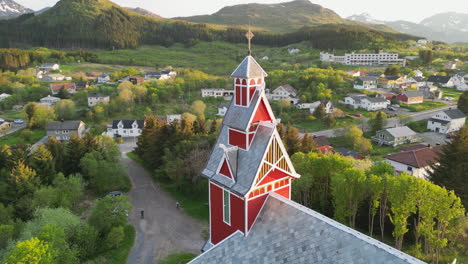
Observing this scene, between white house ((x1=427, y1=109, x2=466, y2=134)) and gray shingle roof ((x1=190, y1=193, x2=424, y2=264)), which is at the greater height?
gray shingle roof ((x1=190, y1=193, x2=424, y2=264))

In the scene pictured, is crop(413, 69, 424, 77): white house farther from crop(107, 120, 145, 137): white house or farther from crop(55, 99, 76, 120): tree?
crop(55, 99, 76, 120): tree

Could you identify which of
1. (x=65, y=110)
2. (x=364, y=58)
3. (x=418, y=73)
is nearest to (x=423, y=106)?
(x=418, y=73)

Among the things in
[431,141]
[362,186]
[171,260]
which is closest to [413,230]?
[362,186]

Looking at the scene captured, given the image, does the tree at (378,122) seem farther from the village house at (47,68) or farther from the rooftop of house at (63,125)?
the village house at (47,68)

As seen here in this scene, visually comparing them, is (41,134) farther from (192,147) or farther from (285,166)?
(285,166)

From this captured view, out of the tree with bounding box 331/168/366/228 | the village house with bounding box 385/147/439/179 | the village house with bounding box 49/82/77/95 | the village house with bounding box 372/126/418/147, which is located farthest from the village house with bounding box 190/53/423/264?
the village house with bounding box 49/82/77/95
